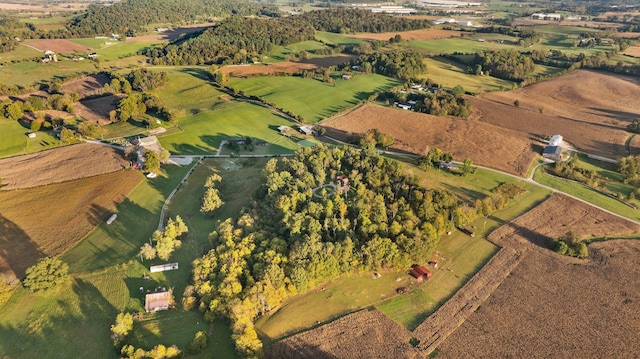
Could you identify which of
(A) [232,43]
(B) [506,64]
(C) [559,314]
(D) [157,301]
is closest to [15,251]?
(D) [157,301]

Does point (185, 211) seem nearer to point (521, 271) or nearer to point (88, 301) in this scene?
point (88, 301)

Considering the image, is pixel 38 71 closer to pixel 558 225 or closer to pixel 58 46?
pixel 58 46

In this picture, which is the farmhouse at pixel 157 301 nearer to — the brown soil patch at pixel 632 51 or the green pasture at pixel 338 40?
the green pasture at pixel 338 40

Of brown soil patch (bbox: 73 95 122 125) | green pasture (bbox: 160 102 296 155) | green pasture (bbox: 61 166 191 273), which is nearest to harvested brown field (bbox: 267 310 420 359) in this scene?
green pasture (bbox: 61 166 191 273)

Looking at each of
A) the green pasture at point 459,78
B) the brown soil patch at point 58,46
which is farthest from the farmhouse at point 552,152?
the brown soil patch at point 58,46

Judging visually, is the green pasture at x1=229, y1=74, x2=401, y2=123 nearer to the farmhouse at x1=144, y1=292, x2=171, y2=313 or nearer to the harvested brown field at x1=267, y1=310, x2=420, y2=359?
the farmhouse at x1=144, y1=292, x2=171, y2=313

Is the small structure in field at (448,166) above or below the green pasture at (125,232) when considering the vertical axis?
above

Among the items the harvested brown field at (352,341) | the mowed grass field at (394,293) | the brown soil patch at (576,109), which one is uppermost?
the brown soil patch at (576,109)
